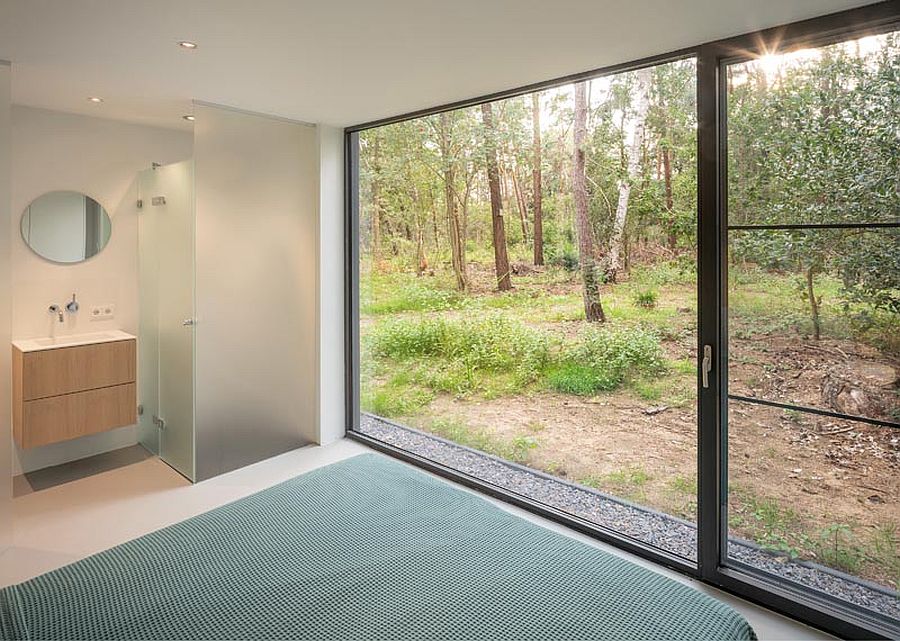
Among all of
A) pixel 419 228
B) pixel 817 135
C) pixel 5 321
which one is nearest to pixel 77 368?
pixel 5 321

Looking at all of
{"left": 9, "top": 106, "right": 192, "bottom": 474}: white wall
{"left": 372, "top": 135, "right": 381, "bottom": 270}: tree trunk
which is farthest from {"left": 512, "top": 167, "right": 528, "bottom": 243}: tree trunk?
{"left": 9, "top": 106, "right": 192, "bottom": 474}: white wall

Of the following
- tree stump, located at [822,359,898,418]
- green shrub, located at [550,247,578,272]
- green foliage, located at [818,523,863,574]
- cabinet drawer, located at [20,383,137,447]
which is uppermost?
green shrub, located at [550,247,578,272]

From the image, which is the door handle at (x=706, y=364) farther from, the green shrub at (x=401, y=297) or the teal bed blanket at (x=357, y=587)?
the green shrub at (x=401, y=297)

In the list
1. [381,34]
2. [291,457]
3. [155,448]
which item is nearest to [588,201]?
[381,34]

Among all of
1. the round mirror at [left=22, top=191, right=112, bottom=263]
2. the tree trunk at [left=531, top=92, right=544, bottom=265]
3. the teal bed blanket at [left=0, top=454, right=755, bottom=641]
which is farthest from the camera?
the tree trunk at [left=531, top=92, right=544, bottom=265]

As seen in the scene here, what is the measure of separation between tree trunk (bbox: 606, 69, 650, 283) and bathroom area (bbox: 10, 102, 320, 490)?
211cm

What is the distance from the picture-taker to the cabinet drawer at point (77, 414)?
3453 mm

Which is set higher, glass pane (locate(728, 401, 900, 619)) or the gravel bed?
glass pane (locate(728, 401, 900, 619))

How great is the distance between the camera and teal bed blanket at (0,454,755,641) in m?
1.42

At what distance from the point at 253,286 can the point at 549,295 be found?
6.60ft

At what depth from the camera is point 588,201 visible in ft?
12.0

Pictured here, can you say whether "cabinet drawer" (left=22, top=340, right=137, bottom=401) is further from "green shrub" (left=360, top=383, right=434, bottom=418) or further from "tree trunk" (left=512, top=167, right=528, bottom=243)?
"tree trunk" (left=512, top=167, right=528, bottom=243)

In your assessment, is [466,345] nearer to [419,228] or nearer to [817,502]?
[419,228]

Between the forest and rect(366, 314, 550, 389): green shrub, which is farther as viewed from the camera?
rect(366, 314, 550, 389): green shrub
